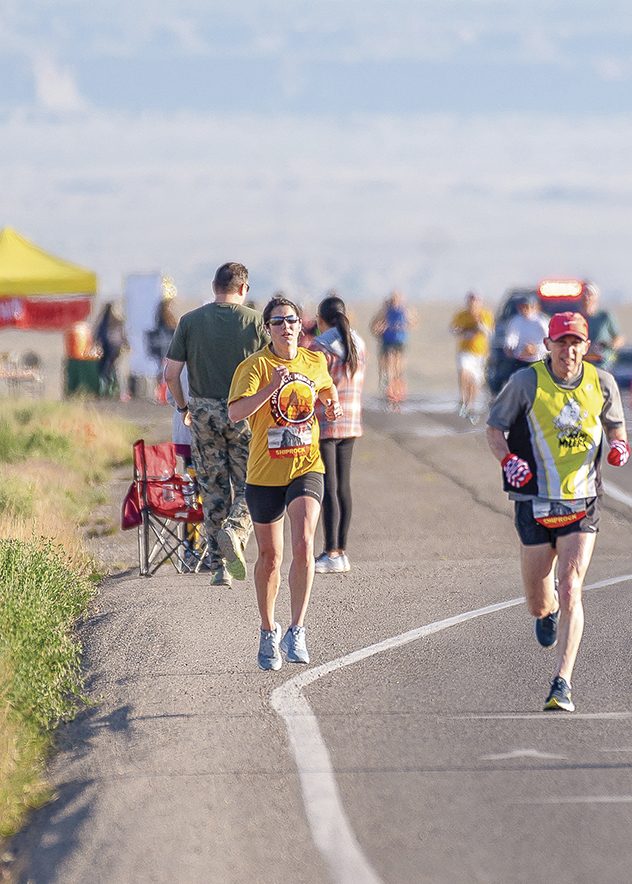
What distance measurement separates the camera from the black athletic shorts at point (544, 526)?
6746 mm

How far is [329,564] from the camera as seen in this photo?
34.5 ft

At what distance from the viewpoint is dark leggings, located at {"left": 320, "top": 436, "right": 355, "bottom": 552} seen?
1020 centimetres

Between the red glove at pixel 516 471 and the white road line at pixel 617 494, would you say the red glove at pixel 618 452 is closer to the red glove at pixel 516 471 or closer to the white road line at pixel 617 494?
the red glove at pixel 516 471

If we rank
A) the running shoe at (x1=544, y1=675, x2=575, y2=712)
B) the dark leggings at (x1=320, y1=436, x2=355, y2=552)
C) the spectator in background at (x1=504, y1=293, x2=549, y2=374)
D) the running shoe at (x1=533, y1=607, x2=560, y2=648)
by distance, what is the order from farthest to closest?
the spectator in background at (x1=504, y1=293, x2=549, y2=374)
the dark leggings at (x1=320, y1=436, x2=355, y2=552)
the running shoe at (x1=533, y1=607, x2=560, y2=648)
the running shoe at (x1=544, y1=675, x2=575, y2=712)

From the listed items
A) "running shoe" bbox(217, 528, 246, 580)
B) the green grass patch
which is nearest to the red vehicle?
"running shoe" bbox(217, 528, 246, 580)

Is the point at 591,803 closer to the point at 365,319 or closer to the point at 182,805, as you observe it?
the point at 182,805

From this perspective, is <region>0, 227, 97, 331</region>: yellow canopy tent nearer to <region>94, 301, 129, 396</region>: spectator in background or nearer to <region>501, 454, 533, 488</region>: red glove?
<region>94, 301, 129, 396</region>: spectator in background

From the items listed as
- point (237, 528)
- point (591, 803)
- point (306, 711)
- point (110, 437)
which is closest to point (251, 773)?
point (306, 711)

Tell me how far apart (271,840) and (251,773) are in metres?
0.75

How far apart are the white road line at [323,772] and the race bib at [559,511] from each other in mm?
994

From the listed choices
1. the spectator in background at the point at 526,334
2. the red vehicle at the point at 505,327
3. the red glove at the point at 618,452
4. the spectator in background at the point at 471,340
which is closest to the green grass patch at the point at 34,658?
the red glove at the point at 618,452

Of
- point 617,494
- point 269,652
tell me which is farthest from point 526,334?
point 269,652

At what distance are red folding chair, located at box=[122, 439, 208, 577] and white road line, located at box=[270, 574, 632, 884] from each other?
236 centimetres

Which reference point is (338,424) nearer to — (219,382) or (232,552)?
(219,382)
